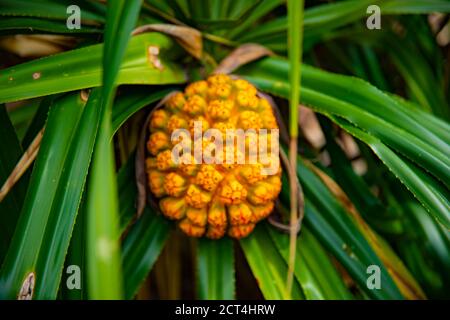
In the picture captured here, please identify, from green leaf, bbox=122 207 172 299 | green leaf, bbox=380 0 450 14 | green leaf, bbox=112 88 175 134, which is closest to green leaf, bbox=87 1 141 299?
green leaf, bbox=112 88 175 134

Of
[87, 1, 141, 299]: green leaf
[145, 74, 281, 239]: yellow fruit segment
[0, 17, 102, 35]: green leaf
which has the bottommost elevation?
[87, 1, 141, 299]: green leaf

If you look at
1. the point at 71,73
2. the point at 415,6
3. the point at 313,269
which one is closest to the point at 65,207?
the point at 71,73

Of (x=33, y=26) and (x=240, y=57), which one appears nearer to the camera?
(x=33, y=26)

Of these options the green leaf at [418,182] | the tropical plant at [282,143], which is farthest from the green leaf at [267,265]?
the green leaf at [418,182]

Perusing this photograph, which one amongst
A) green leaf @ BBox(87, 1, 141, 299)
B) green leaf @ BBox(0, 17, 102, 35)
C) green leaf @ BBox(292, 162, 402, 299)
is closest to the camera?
green leaf @ BBox(87, 1, 141, 299)

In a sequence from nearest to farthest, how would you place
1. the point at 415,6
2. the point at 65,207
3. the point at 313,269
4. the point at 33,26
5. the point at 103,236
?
1. the point at 103,236
2. the point at 65,207
3. the point at 33,26
4. the point at 313,269
5. the point at 415,6

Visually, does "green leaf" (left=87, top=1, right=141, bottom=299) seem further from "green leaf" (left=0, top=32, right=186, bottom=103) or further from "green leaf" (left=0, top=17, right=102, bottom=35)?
"green leaf" (left=0, top=17, right=102, bottom=35)

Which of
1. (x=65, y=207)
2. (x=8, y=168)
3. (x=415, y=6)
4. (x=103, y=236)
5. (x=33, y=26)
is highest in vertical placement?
(x=415, y=6)

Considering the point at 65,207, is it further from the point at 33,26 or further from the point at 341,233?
the point at 341,233

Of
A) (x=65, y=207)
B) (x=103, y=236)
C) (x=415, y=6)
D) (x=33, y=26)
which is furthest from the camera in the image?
(x=415, y=6)
